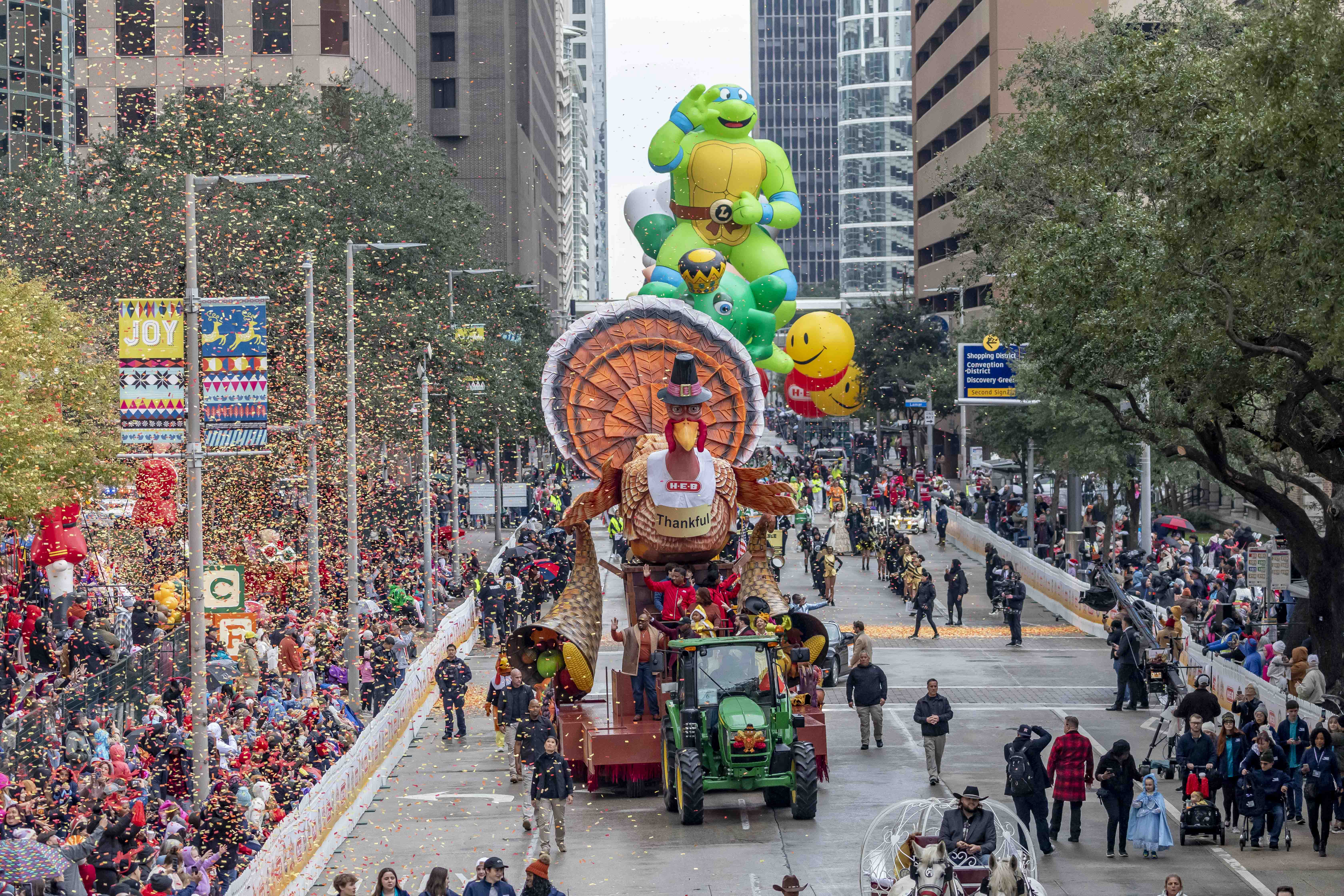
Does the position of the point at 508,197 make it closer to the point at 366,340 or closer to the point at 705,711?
the point at 366,340

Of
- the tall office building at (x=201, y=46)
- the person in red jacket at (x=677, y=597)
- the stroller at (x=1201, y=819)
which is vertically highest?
the tall office building at (x=201, y=46)

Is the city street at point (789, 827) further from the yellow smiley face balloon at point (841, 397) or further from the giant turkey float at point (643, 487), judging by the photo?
the yellow smiley face balloon at point (841, 397)

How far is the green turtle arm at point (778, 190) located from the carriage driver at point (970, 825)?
34693 mm

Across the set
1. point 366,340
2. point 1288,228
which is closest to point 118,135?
point 366,340

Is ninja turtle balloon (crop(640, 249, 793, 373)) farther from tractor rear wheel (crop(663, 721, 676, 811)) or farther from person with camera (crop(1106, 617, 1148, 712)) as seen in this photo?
tractor rear wheel (crop(663, 721, 676, 811))

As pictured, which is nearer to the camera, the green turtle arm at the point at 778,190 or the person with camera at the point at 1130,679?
the person with camera at the point at 1130,679

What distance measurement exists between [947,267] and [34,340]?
2731 inches

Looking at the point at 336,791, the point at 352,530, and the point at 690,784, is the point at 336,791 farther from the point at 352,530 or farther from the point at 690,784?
the point at 352,530

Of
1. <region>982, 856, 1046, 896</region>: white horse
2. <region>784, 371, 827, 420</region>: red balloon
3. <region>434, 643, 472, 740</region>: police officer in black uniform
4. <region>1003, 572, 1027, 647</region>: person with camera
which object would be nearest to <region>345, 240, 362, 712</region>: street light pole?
<region>434, 643, 472, 740</region>: police officer in black uniform

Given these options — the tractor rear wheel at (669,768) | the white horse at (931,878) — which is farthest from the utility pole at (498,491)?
the white horse at (931,878)

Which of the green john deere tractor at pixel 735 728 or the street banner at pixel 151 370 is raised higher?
the street banner at pixel 151 370

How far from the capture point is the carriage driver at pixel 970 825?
49.2 ft

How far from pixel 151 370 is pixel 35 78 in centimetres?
9002

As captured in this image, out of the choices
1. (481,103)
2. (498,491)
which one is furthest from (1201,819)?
(481,103)
